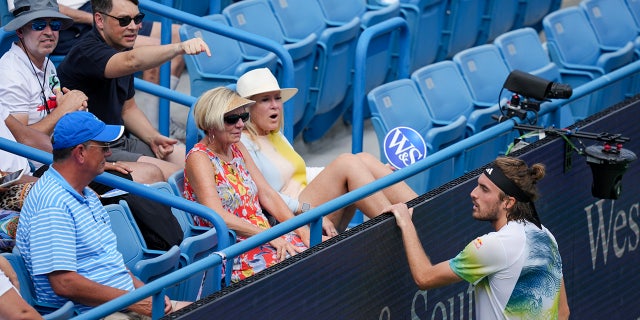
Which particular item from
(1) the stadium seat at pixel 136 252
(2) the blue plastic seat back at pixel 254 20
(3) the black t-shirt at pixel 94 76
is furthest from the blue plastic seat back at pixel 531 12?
(1) the stadium seat at pixel 136 252

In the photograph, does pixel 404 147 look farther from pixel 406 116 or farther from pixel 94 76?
pixel 94 76

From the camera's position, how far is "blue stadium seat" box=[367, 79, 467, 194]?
6.89 m

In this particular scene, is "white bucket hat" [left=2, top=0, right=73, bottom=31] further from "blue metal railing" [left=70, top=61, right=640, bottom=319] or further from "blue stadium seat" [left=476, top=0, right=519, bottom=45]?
"blue stadium seat" [left=476, top=0, right=519, bottom=45]

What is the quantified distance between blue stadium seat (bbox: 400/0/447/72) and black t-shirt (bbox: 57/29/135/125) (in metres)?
3.10

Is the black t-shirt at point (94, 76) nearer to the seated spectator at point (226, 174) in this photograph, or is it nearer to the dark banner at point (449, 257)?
the seated spectator at point (226, 174)

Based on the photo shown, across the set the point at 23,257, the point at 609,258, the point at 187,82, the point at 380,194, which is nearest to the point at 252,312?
the point at 23,257

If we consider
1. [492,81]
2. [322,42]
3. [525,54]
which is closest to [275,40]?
[322,42]

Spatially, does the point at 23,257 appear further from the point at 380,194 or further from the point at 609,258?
the point at 609,258

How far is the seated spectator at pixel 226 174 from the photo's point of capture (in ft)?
17.7

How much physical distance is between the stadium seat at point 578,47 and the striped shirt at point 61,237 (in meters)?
4.98

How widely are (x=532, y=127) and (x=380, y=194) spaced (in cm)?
81

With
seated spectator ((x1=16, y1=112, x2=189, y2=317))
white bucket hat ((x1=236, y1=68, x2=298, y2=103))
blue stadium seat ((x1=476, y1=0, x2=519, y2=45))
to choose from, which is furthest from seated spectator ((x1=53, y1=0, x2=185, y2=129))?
blue stadium seat ((x1=476, y1=0, x2=519, y2=45))

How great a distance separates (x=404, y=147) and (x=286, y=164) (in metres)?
0.61

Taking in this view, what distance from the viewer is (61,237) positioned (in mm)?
4363
